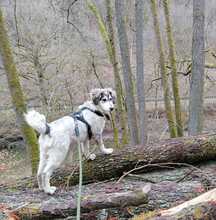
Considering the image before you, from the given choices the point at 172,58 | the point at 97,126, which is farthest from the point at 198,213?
the point at 172,58

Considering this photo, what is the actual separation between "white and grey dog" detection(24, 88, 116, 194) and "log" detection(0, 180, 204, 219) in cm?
35

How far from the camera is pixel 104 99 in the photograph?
5484 mm

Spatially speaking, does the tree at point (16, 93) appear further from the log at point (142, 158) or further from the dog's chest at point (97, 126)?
the dog's chest at point (97, 126)

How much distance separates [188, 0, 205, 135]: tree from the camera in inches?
378

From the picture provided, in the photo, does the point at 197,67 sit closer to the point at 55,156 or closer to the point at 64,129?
the point at 64,129

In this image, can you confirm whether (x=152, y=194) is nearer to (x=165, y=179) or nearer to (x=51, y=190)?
(x=165, y=179)

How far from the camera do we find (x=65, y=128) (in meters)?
5.23

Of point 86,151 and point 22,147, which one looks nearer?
point 86,151

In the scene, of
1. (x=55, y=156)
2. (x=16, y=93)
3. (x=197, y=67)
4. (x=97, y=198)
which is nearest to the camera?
→ (x=97, y=198)

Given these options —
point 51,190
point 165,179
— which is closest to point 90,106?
point 51,190

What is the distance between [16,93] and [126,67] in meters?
4.99

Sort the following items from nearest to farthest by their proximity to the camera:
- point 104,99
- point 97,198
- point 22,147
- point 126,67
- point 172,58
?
point 97,198 → point 104,99 → point 126,67 → point 172,58 → point 22,147

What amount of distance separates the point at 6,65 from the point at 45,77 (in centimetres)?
1123

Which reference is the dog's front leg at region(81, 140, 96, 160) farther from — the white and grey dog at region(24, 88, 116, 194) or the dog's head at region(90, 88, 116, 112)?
the dog's head at region(90, 88, 116, 112)
